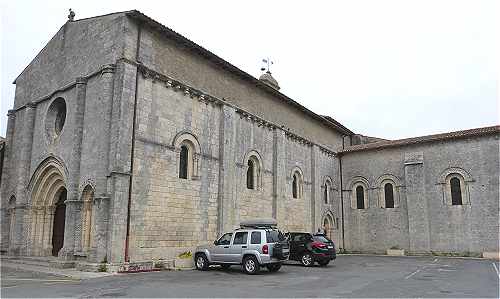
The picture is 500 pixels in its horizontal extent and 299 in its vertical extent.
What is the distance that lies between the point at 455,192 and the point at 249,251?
54.7ft

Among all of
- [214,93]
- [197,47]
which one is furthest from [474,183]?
[197,47]

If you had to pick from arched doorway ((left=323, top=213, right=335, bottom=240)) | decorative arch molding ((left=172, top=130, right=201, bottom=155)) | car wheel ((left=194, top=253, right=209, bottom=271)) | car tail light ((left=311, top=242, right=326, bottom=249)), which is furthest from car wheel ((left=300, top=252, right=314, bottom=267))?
arched doorway ((left=323, top=213, right=335, bottom=240))

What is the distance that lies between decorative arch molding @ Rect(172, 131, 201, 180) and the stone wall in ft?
50.3

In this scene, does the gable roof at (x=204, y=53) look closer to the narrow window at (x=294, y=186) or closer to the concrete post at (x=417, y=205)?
the narrow window at (x=294, y=186)

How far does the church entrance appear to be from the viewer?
18.5 metres

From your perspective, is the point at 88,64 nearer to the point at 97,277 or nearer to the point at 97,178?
the point at 97,178

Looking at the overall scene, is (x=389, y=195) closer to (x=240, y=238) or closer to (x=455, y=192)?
(x=455, y=192)

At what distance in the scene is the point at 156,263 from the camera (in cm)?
1565

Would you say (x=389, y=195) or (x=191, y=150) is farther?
(x=389, y=195)

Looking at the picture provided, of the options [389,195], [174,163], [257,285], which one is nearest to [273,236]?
[257,285]

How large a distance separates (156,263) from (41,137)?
8496 millimetres

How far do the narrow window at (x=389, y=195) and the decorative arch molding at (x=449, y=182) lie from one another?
126 inches

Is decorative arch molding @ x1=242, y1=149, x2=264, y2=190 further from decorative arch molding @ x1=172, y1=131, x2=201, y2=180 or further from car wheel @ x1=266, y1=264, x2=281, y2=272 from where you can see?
car wheel @ x1=266, y1=264, x2=281, y2=272

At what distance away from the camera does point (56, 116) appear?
19.3m
